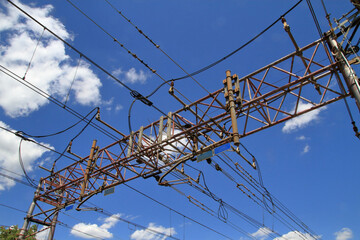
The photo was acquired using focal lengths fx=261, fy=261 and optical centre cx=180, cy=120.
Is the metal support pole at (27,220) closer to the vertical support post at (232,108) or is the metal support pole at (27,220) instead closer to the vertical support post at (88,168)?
the vertical support post at (88,168)

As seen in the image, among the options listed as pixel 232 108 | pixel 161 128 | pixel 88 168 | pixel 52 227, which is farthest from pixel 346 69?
pixel 52 227

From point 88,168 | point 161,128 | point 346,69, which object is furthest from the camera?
point 88,168

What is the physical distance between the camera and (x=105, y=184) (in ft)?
39.8

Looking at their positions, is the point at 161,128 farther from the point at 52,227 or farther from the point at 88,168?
the point at 52,227

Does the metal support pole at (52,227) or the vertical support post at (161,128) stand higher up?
the vertical support post at (161,128)

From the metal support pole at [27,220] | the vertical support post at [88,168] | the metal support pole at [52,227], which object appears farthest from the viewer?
the metal support pole at [52,227]

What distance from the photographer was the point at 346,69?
7.71 meters

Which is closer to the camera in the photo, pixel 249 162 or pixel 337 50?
pixel 337 50

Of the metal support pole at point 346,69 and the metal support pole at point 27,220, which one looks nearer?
the metal support pole at point 346,69

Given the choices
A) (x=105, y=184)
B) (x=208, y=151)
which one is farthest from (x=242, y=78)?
(x=105, y=184)

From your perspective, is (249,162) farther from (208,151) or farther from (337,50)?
(337,50)

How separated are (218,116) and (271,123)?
6.05ft

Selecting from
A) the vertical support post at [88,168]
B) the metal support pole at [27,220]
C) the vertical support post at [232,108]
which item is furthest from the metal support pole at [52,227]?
the vertical support post at [232,108]

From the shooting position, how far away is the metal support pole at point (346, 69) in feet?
23.5
